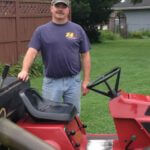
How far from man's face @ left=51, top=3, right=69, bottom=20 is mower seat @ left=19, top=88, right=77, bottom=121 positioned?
0.90 metres

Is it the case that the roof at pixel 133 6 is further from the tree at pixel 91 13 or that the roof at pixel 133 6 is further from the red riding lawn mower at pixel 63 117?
the red riding lawn mower at pixel 63 117

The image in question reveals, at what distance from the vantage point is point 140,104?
162 inches

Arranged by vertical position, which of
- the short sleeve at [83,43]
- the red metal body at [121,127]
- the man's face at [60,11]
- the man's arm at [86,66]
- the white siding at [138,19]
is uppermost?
the man's face at [60,11]

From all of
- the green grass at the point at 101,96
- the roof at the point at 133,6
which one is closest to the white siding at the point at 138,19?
the roof at the point at 133,6

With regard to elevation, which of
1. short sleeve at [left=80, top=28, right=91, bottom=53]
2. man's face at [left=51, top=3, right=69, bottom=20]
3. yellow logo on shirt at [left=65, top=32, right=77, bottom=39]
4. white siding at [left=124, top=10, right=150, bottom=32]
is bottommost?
white siding at [left=124, top=10, right=150, bottom=32]

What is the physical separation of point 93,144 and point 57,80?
86cm

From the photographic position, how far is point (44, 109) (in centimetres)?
416

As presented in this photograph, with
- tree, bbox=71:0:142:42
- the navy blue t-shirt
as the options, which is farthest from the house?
the navy blue t-shirt

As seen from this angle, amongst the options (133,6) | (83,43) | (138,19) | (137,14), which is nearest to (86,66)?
(83,43)

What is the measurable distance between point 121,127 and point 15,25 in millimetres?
11134

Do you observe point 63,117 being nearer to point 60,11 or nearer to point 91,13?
point 60,11

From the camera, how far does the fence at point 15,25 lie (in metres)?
14.3

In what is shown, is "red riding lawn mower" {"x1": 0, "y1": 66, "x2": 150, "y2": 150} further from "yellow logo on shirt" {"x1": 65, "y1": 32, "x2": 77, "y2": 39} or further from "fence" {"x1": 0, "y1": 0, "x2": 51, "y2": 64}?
"fence" {"x1": 0, "y1": 0, "x2": 51, "y2": 64}

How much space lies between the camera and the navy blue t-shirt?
4.88m
